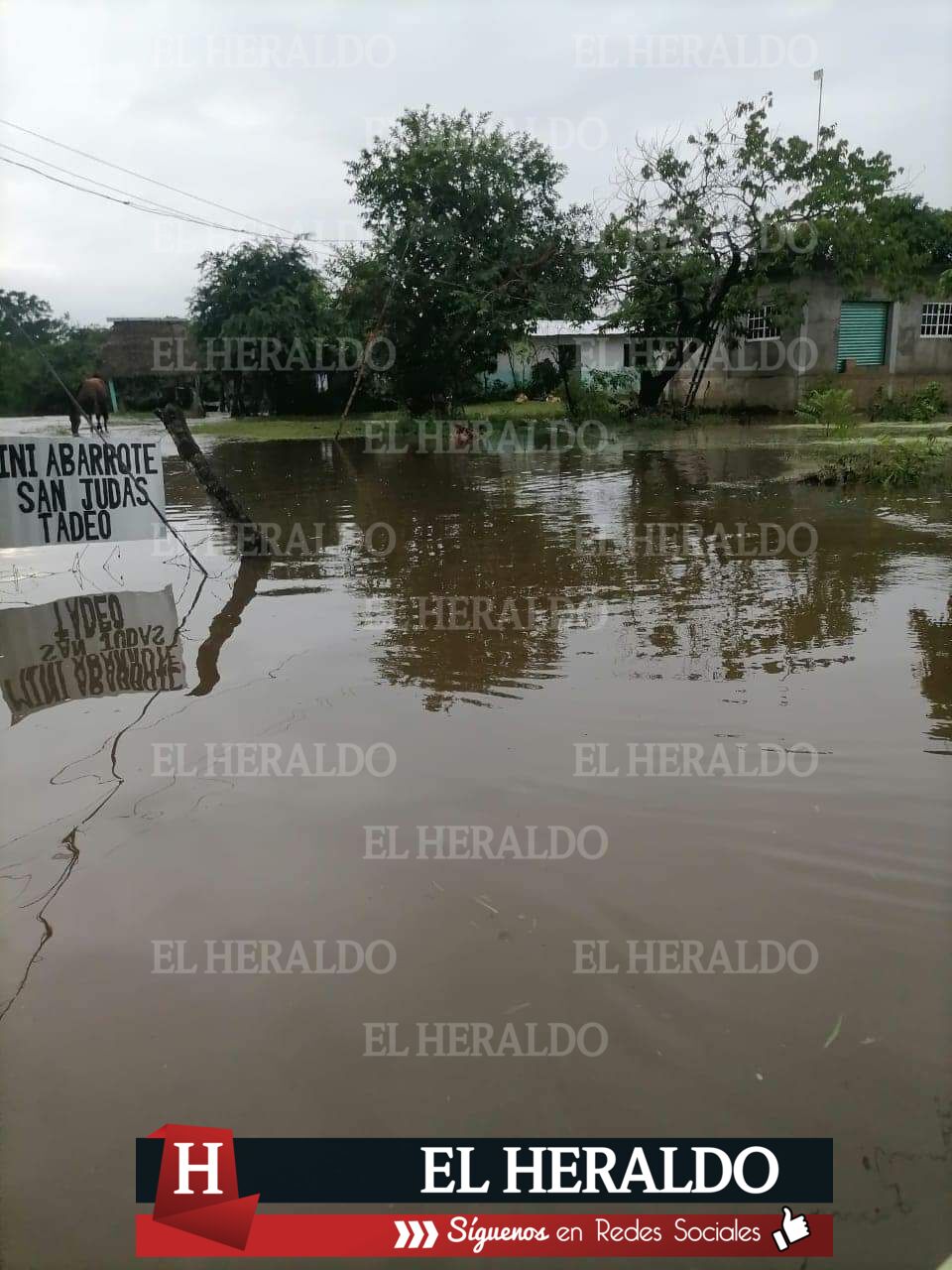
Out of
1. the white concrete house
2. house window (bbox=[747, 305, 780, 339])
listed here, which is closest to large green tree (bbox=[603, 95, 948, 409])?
house window (bbox=[747, 305, 780, 339])

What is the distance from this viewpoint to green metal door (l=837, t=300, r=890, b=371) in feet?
79.2

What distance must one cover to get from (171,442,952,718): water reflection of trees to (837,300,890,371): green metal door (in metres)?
10.6

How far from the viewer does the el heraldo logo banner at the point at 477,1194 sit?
225 centimetres

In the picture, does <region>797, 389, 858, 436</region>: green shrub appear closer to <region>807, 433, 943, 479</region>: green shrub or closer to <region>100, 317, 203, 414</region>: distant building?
<region>807, 433, 943, 479</region>: green shrub

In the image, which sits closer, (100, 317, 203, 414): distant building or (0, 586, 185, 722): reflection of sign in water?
(0, 586, 185, 722): reflection of sign in water

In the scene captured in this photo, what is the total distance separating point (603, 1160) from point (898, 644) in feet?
15.1

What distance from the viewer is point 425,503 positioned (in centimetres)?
1301

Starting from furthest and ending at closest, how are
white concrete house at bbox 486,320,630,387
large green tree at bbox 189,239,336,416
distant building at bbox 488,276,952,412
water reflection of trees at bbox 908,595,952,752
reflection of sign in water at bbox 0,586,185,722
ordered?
white concrete house at bbox 486,320,630,387, large green tree at bbox 189,239,336,416, distant building at bbox 488,276,952,412, reflection of sign in water at bbox 0,586,185,722, water reflection of trees at bbox 908,595,952,752

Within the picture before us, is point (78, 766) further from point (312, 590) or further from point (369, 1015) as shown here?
point (312, 590)

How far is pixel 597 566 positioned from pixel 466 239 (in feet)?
61.5

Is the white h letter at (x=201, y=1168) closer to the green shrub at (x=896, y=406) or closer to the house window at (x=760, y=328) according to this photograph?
the green shrub at (x=896, y=406)

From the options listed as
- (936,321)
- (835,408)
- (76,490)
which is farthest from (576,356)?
(76,490)

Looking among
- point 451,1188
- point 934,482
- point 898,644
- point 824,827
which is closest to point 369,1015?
point 451,1188

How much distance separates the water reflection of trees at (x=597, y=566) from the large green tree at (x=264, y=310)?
57.1 feet
